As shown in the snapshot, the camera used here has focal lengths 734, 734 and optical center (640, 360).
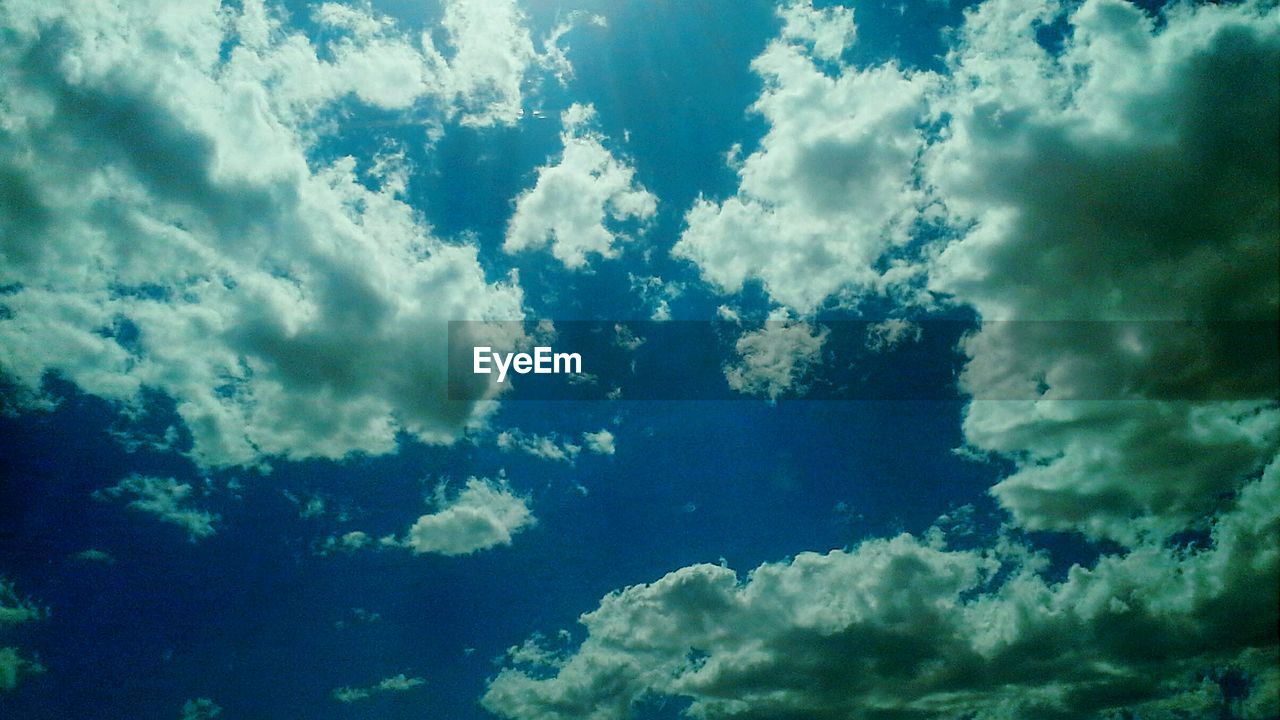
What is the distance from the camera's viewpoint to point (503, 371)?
52.2m

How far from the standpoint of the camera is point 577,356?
53.1m

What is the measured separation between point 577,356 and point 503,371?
5.37m
